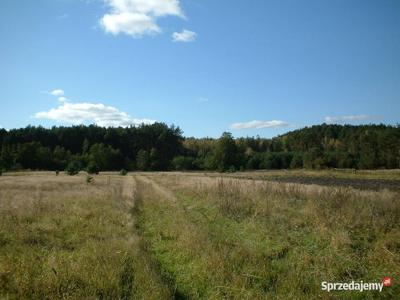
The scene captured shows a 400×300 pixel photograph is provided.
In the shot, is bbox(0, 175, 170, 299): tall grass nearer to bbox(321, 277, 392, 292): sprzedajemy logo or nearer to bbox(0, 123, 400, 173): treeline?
bbox(321, 277, 392, 292): sprzedajemy logo

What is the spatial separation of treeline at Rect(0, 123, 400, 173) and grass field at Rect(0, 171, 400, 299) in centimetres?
6205

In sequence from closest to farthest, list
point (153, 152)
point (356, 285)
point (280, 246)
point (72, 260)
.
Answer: point (356, 285), point (72, 260), point (280, 246), point (153, 152)

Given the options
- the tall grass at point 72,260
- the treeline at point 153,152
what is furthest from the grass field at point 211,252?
the treeline at point 153,152

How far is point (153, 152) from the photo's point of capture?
101812mm

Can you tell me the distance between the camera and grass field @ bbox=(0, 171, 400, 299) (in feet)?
19.8

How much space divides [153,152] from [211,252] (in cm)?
9553

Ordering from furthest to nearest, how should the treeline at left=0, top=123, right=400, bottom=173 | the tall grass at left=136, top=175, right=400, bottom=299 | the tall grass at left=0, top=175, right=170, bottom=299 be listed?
the treeline at left=0, top=123, right=400, bottom=173 → the tall grass at left=136, top=175, right=400, bottom=299 → the tall grass at left=0, top=175, right=170, bottom=299

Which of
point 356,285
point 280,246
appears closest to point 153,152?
point 280,246

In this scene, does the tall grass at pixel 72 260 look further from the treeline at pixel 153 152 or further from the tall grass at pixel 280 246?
the treeline at pixel 153 152

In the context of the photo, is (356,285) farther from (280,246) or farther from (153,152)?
(153,152)

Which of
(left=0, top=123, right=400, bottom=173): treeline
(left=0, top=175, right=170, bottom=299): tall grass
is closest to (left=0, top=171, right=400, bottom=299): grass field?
(left=0, top=175, right=170, bottom=299): tall grass

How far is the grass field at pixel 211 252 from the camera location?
19.8ft

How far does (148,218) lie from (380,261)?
963cm

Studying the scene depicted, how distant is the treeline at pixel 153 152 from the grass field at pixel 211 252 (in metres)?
62.1
